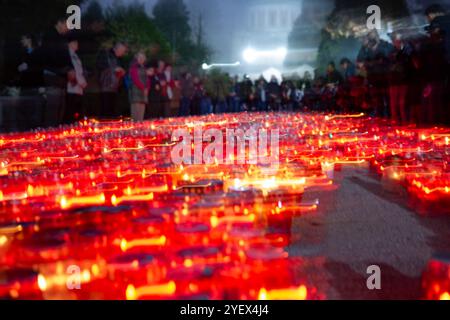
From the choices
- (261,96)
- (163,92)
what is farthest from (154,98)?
(261,96)

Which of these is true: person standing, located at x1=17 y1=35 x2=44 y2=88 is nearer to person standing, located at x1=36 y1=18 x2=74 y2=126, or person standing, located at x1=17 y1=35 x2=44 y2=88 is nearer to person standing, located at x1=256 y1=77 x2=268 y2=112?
person standing, located at x1=36 y1=18 x2=74 y2=126

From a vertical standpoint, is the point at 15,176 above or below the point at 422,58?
below

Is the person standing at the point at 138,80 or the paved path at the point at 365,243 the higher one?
the person standing at the point at 138,80

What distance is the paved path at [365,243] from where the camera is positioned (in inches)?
131

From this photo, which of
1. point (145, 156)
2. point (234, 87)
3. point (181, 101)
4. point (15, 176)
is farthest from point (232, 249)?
point (234, 87)

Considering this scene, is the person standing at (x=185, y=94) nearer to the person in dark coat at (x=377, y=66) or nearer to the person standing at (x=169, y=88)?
the person standing at (x=169, y=88)

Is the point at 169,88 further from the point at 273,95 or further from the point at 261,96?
the point at 273,95

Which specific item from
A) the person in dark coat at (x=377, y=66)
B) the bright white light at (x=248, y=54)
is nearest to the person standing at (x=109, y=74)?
the person in dark coat at (x=377, y=66)

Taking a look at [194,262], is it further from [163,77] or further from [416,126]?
[163,77]

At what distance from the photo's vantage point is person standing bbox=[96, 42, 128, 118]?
18.4 meters

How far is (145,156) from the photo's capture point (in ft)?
30.1

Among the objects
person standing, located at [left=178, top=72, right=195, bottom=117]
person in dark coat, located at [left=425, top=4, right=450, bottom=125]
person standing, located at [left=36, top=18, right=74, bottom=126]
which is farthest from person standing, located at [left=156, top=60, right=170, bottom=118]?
person in dark coat, located at [left=425, top=4, right=450, bottom=125]

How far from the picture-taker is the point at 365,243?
4.13 m

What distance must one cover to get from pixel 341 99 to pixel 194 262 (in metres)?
23.2
